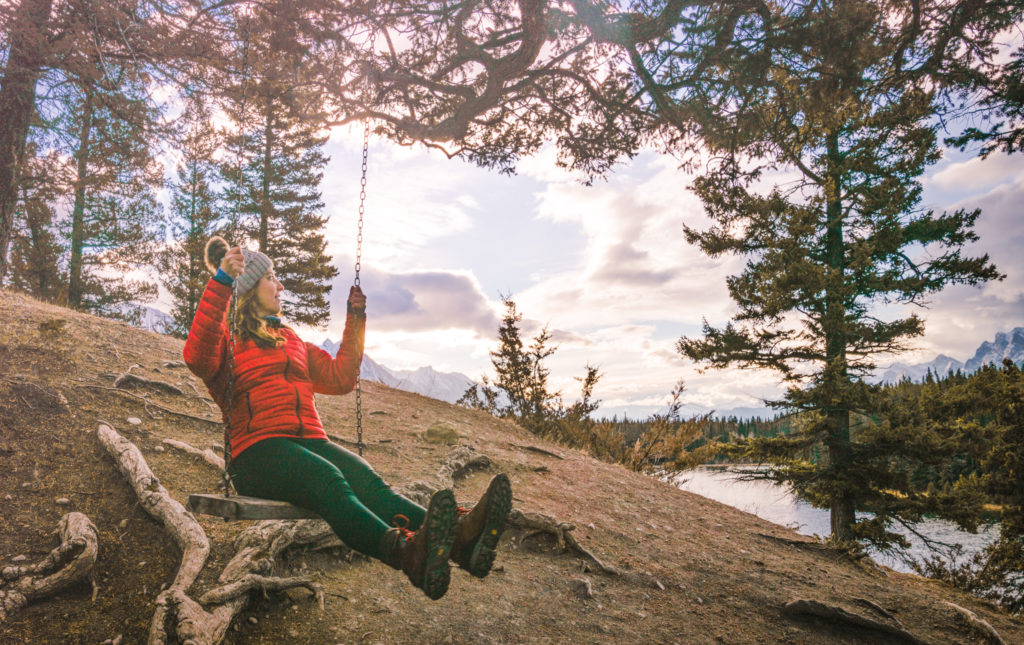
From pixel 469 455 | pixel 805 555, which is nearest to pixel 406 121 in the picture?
pixel 469 455

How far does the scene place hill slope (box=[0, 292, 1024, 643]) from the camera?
10.7ft

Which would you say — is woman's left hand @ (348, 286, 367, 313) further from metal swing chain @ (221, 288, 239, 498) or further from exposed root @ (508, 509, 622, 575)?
exposed root @ (508, 509, 622, 575)

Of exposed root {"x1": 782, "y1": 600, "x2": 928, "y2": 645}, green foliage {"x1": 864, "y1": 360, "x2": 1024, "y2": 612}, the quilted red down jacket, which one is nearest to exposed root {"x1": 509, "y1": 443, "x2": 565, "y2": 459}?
exposed root {"x1": 782, "y1": 600, "x2": 928, "y2": 645}

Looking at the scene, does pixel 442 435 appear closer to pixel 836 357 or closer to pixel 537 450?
pixel 537 450

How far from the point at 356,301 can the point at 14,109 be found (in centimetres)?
630

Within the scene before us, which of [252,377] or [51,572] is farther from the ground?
[252,377]

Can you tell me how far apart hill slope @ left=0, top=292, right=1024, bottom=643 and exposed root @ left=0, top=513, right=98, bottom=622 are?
0.08 meters

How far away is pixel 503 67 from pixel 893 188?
12.0 meters

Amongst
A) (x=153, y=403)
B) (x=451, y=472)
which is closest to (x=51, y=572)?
(x=153, y=403)

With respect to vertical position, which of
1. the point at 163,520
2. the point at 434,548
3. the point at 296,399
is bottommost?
the point at 163,520

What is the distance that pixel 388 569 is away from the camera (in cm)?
410

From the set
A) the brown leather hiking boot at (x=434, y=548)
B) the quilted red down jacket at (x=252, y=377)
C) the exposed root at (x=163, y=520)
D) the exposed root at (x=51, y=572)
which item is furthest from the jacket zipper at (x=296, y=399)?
the exposed root at (x=51, y=572)

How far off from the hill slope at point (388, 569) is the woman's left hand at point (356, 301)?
72.8 inches

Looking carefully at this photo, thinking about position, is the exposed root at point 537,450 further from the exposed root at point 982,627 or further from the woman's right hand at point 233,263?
the woman's right hand at point 233,263
